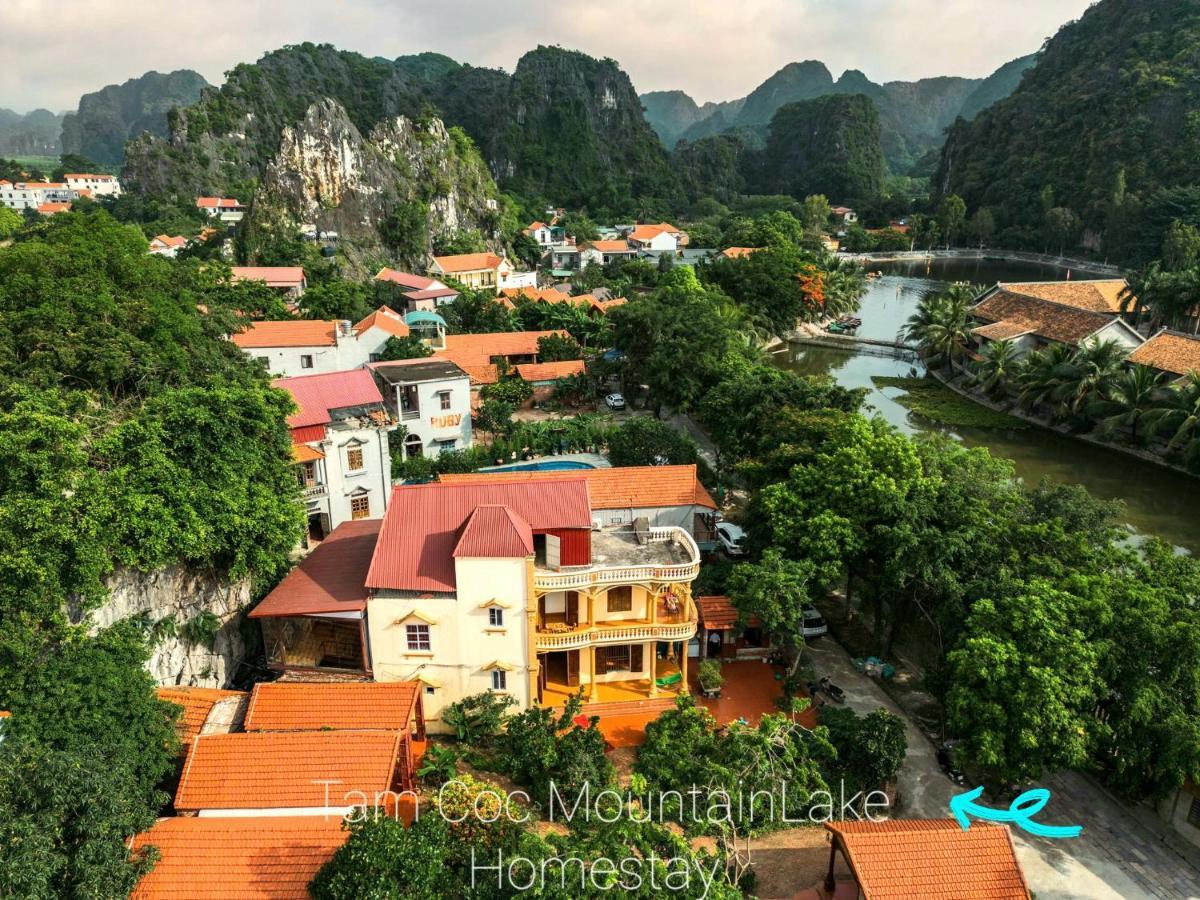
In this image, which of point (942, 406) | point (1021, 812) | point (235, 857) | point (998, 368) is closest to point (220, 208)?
point (942, 406)

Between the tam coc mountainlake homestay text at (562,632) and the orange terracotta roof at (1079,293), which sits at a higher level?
the orange terracotta roof at (1079,293)

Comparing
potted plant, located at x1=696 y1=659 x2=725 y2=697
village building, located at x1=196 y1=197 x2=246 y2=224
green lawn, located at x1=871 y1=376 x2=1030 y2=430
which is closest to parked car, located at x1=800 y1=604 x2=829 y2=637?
potted plant, located at x1=696 y1=659 x2=725 y2=697

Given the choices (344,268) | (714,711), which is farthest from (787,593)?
(344,268)

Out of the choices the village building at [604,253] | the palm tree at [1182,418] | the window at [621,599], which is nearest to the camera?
the window at [621,599]

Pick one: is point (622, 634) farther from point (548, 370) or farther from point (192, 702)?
point (548, 370)

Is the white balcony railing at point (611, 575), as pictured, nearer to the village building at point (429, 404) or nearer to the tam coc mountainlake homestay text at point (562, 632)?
the tam coc mountainlake homestay text at point (562, 632)

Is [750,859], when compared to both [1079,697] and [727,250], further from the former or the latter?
[727,250]

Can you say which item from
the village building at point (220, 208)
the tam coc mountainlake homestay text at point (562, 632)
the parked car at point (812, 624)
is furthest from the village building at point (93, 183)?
the parked car at point (812, 624)
